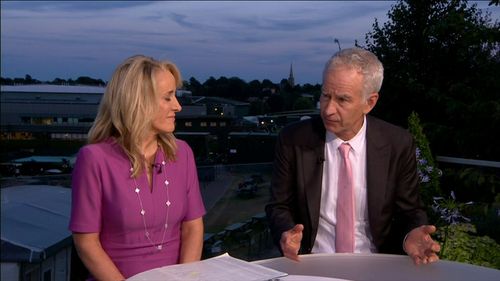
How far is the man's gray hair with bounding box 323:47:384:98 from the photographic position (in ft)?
7.50

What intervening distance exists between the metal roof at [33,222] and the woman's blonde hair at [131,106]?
981mm

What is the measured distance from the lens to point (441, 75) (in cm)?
792

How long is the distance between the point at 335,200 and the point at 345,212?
0.06 metres

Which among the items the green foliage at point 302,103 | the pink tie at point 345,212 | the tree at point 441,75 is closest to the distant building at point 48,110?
the pink tie at point 345,212

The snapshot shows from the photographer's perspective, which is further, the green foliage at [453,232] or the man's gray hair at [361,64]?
the green foliage at [453,232]

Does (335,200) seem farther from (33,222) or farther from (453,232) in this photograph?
(33,222)

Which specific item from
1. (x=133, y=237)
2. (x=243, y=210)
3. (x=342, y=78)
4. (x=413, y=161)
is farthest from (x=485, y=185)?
(x=133, y=237)

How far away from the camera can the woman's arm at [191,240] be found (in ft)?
7.75

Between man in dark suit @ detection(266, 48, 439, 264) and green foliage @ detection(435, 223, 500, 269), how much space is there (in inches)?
7.9

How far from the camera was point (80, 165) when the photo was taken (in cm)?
219

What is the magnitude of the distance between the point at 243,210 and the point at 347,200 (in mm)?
2131

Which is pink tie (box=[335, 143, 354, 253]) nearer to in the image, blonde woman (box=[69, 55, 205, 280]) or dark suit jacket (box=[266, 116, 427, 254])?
dark suit jacket (box=[266, 116, 427, 254])

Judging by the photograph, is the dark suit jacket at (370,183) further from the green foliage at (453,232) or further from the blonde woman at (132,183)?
the blonde woman at (132,183)

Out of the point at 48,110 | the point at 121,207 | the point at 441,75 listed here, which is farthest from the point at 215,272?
the point at 441,75
